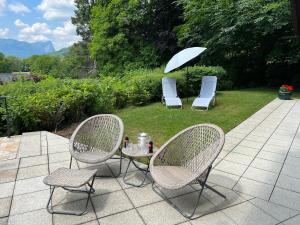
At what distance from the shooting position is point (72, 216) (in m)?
2.52

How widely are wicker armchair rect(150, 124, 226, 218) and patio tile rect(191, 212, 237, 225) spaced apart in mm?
106

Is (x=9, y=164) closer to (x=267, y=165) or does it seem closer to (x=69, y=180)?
(x=69, y=180)

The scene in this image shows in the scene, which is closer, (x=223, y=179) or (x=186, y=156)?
(x=186, y=156)

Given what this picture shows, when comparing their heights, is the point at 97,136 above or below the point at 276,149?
above

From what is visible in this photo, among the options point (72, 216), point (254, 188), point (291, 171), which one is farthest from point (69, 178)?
point (291, 171)

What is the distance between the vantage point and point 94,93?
21.7 ft

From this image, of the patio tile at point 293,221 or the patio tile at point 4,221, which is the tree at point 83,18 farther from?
the patio tile at point 293,221

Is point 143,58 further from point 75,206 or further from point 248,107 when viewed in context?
point 75,206

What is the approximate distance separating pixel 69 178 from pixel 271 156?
3.06m

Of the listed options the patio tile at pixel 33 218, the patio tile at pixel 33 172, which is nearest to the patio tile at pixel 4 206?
the patio tile at pixel 33 218

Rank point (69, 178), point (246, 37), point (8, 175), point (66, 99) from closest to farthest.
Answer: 1. point (69, 178)
2. point (8, 175)
3. point (66, 99)
4. point (246, 37)

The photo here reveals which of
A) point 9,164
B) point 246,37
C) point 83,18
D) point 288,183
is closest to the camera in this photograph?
point 288,183

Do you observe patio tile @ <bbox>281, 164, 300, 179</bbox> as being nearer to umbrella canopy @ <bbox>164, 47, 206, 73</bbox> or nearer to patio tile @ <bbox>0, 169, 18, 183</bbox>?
patio tile @ <bbox>0, 169, 18, 183</bbox>

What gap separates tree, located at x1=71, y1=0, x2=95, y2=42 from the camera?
93.1ft
